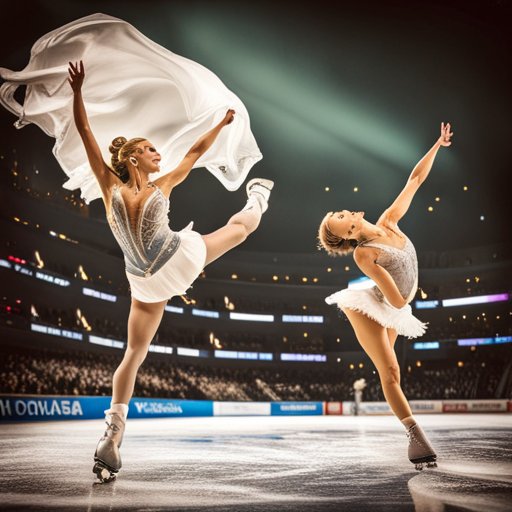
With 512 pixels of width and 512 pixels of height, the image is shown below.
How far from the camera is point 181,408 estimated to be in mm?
25156

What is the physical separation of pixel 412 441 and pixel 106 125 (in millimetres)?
3905

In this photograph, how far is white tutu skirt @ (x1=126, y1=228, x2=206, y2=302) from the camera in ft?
12.8

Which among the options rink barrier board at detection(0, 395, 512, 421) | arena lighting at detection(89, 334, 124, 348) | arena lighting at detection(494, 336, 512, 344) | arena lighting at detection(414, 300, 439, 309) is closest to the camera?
rink barrier board at detection(0, 395, 512, 421)

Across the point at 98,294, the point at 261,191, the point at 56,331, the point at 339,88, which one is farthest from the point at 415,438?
the point at 98,294

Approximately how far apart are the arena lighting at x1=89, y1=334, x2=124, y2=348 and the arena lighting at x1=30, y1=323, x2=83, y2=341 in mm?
846

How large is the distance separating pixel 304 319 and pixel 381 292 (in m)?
A: 39.9

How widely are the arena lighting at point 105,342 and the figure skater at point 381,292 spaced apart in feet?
92.4

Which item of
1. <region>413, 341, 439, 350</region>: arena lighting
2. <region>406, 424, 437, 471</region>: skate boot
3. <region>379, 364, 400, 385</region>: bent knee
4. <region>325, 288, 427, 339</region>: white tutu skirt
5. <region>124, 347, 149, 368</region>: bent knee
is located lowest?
<region>406, 424, 437, 471</region>: skate boot

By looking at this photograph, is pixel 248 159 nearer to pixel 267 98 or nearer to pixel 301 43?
pixel 301 43

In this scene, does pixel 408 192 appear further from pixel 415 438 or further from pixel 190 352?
pixel 190 352

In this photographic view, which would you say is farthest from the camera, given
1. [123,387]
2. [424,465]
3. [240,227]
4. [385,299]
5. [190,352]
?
[190,352]

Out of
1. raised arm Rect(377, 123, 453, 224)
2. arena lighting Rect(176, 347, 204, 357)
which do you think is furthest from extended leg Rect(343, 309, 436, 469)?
arena lighting Rect(176, 347, 204, 357)

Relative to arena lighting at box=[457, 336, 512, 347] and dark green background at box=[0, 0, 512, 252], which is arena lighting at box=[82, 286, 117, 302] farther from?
arena lighting at box=[457, 336, 512, 347]

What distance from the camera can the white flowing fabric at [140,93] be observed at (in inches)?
207
